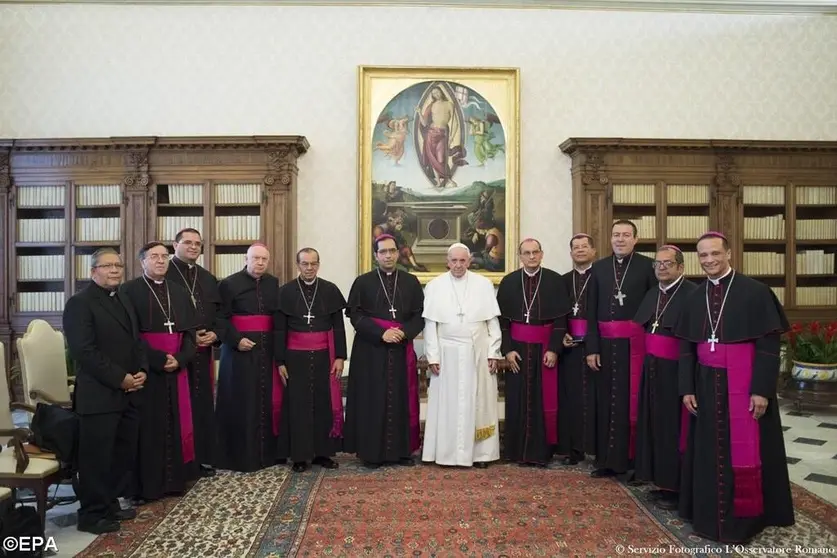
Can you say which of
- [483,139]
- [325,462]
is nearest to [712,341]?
[325,462]

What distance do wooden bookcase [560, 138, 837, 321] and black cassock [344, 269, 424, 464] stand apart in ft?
11.3

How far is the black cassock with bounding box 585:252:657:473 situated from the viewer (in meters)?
4.50

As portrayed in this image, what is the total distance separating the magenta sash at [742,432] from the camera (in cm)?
334

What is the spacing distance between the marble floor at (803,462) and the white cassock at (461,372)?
70.6 inches

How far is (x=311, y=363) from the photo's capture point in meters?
4.88

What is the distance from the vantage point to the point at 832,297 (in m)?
7.85

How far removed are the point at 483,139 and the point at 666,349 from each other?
14.6ft

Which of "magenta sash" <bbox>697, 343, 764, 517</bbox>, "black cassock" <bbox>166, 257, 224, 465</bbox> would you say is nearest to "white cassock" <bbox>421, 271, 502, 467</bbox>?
"black cassock" <bbox>166, 257, 224, 465</bbox>

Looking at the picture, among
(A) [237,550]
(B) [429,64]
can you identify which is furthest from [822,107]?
(A) [237,550]

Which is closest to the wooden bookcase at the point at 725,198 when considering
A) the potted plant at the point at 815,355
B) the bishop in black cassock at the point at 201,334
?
the potted plant at the point at 815,355

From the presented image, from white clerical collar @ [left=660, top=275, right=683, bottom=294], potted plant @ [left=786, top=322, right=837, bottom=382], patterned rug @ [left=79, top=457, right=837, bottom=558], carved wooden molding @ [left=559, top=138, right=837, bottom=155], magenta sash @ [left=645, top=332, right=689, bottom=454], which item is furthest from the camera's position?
carved wooden molding @ [left=559, top=138, right=837, bottom=155]

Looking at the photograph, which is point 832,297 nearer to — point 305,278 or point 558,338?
point 558,338

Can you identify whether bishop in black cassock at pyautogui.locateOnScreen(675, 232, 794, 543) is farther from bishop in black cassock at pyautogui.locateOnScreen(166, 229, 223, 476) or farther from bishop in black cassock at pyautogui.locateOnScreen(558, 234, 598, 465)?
bishop in black cassock at pyautogui.locateOnScreen(166, 229, 223, 476)

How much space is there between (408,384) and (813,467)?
3.20 metres
